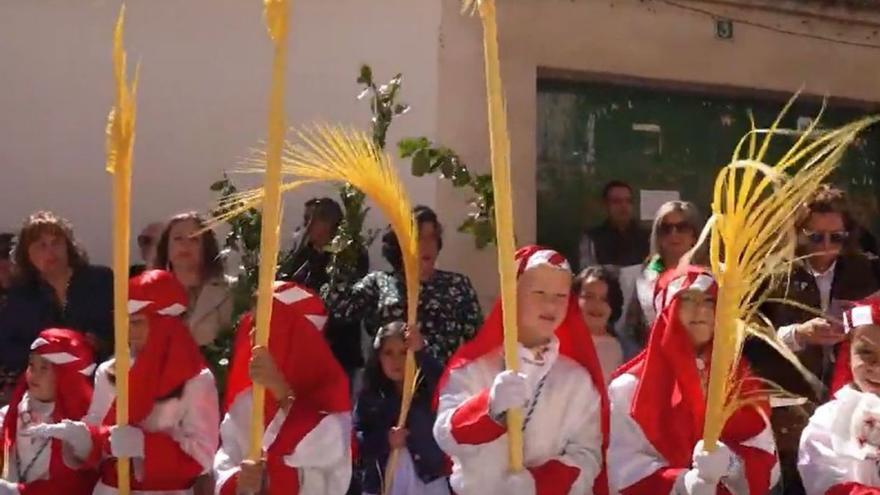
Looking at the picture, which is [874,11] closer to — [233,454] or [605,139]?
[605,139]

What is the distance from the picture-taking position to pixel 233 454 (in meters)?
4.41

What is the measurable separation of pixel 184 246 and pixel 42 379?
892 mm

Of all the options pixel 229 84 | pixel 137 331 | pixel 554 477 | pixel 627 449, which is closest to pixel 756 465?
Result: pixel 627 449

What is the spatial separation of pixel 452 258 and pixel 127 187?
326 centimetres

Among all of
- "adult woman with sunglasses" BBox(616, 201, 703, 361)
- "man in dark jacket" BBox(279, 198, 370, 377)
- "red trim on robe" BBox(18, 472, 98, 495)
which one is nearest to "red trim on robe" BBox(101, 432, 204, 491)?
"red trim on robe" BBox(18, 472, 98, 495)

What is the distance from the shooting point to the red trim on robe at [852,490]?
4164 millimetres

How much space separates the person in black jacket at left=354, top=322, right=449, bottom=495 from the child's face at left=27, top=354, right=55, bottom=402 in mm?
1156

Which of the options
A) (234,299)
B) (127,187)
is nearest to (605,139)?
(234,299)

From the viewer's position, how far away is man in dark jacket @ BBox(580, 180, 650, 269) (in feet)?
22.0

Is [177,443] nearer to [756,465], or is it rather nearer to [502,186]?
[502,186]

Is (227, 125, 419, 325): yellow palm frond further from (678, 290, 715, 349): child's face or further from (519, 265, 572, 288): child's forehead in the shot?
(678, 290, 715, 349): child's face

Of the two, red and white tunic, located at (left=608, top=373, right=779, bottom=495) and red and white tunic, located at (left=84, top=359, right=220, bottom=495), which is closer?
red and white tunic, located at (left=608, top=373, right=779, bottom=495)

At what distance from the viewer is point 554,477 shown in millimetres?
4086

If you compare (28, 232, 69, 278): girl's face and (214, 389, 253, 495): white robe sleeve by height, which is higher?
(28, 232, 69, 278): girl's face
